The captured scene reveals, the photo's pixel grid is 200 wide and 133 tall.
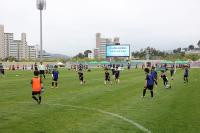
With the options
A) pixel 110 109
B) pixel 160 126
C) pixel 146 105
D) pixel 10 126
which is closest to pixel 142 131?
pixel 160 126

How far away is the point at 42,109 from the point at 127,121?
501 cm

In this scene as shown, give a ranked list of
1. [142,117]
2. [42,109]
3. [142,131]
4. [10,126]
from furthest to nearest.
→ [42,109], [142,117], [10,126], [142,131]

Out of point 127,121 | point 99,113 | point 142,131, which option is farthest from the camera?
point 99,113

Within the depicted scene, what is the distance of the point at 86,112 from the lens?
17469 mm

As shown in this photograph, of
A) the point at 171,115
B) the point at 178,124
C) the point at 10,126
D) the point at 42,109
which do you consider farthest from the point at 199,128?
the point at 42,109

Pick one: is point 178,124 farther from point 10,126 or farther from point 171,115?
point 10,126

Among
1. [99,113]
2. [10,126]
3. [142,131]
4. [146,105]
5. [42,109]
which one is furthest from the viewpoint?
[146,105]

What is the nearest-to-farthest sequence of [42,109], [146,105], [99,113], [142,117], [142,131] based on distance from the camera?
[142,131] → [142,117] → [99,113] → [42,109] → [146,105]

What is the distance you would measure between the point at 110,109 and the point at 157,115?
2656 mm

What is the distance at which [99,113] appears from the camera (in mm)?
17109

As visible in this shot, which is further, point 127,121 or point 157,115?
point 157,115

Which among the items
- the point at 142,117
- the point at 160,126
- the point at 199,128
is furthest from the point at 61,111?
the point at 199,128

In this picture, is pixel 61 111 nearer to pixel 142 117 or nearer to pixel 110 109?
pixel 110 109

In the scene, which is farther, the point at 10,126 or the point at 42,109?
the point at 42,109
